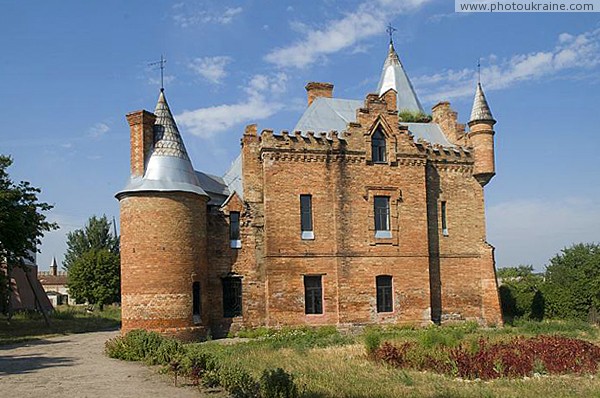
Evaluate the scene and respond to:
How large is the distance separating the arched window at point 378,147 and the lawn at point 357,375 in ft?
27.7

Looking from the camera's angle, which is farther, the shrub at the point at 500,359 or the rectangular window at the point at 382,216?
the rectangular window at the point at 382,216

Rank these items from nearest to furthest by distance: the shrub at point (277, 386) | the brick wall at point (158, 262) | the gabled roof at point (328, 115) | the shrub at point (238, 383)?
the shrub at point (277, 386) < the shrub at point (238, 383) < the brick wall at point (158, 262) < the gabled roof at point (328, 115)

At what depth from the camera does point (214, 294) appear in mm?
25859

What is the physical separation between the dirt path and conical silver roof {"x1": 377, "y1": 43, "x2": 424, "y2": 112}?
783 inches

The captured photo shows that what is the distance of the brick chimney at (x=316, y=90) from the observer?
31.2 meters

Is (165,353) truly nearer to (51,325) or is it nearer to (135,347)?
(135,347)

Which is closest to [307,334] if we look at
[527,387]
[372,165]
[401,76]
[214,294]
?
[214,294]

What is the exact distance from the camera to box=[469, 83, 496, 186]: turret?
96.5ft

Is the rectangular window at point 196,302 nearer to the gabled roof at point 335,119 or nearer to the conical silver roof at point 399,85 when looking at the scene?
the gabled roof at point 335,119

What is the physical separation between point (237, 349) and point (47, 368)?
574cm

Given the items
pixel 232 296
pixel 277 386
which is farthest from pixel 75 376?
pixel 232 296

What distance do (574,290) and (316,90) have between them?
16.2m

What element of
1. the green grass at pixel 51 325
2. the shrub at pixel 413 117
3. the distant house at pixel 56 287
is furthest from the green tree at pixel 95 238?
the shrub at pixel 413 117

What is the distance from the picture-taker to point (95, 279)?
4969 centimetres
